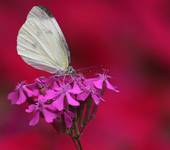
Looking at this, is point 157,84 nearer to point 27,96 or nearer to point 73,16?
point 73,16

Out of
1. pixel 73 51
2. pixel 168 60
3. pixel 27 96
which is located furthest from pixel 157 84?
pixel 27 96

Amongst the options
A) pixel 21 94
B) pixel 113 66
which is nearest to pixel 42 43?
pixel 21 94

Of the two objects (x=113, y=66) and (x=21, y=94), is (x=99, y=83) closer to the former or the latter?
(x=21, y=94)

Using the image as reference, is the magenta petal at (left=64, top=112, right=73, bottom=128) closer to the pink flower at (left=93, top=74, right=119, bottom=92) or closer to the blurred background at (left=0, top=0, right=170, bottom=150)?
the pink flower at (left=93, top=74, right=119, bottom=92)

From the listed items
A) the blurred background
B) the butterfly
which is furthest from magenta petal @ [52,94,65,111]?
the blurred background

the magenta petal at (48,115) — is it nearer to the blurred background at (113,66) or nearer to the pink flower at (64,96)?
the pink flower at (64,96)
